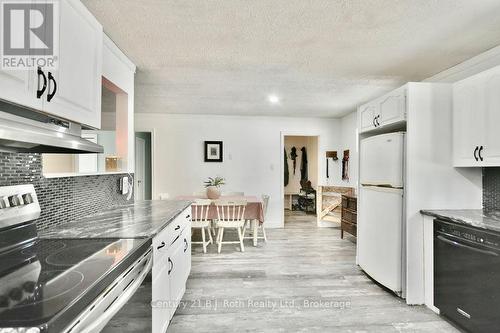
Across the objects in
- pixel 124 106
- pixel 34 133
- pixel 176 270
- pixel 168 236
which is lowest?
pixel 176 270

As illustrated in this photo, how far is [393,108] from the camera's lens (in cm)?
253

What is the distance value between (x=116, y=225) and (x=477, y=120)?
115 inches

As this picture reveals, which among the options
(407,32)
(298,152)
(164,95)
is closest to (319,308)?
(407,32)

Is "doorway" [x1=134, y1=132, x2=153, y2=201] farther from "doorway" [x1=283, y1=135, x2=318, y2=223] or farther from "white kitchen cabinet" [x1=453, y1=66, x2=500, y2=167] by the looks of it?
"white kitchen cabinet" [x1=453, y1=66, x2=500, y2=167]

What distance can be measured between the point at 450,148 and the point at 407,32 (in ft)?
3.78

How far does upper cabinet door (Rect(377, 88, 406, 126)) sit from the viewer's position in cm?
242

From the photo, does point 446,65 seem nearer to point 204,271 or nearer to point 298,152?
point 204,271

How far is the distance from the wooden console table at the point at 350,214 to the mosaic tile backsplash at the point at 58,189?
11.2 ft

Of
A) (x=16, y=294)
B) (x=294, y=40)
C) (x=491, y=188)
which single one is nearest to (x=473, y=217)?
(x=491, y=188)

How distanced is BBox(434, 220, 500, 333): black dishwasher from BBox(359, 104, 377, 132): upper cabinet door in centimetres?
125

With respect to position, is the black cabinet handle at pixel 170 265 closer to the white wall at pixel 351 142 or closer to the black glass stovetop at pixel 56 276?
the black glass stovetop at pixel 56 276

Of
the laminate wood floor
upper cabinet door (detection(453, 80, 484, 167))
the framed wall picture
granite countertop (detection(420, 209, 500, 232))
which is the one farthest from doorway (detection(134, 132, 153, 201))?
upper cabinet door (detection(453, 80, 484, 167))

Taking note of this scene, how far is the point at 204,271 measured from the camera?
10.1 ft

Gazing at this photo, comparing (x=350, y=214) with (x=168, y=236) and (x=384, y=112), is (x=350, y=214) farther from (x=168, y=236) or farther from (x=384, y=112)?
(x=168, y=236)
